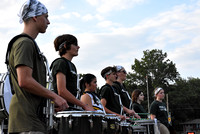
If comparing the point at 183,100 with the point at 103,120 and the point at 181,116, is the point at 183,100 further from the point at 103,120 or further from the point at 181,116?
the point at 103,120

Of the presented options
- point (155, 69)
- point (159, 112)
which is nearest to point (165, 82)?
point (155, 69)

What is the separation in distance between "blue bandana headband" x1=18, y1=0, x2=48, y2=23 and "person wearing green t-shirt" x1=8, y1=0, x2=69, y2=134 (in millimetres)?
321

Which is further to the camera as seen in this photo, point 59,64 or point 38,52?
point 59,64

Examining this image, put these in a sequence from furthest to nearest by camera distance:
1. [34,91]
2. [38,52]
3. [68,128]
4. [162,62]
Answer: [162,62] < [68,128] < [38,52] < [34,91]

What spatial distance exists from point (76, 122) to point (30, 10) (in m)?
1.49

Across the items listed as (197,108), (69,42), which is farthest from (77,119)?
(197,108)

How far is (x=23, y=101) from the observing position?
9.32 ft

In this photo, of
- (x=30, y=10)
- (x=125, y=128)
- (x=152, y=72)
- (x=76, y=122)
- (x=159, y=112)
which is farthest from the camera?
(x=152, y=72)

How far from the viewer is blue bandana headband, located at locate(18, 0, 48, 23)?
3236mm

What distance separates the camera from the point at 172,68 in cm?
7762

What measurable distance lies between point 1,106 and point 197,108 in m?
80.6

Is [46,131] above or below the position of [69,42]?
below

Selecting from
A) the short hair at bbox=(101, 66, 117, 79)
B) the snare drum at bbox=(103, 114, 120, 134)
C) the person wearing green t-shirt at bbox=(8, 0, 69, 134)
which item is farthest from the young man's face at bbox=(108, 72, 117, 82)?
the person wearing green t-shirt at bbox=(8, 0, 69, 134)

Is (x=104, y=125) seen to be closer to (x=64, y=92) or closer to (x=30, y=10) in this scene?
(x=64, y=92)
